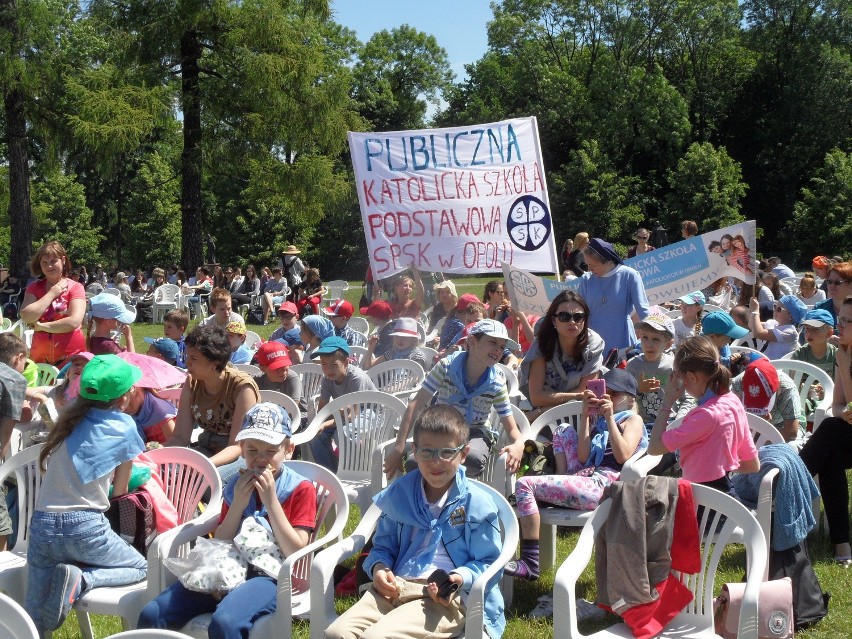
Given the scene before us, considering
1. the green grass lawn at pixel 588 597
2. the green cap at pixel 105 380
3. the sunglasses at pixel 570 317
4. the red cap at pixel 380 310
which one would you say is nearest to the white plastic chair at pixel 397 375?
the red cap at pixel 380 310

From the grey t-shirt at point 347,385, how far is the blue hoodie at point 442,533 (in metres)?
2.69

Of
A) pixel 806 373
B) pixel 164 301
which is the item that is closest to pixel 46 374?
pixel 806 373

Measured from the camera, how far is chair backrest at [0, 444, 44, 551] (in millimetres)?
4328

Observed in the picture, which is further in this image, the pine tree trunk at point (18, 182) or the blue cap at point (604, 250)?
the pine tree trunk at point (18, 182)

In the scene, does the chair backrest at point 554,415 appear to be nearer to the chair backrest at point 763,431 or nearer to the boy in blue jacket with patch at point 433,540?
the chair backrest at point 763,431

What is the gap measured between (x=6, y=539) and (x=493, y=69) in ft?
161

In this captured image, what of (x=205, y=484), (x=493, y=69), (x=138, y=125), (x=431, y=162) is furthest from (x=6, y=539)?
(x=493, y=69)

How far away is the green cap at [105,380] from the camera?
150 inches

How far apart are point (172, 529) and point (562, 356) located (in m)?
2.82

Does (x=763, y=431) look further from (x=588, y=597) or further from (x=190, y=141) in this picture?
(x=190, y=141)

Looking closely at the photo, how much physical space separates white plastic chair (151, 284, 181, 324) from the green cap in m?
19.9

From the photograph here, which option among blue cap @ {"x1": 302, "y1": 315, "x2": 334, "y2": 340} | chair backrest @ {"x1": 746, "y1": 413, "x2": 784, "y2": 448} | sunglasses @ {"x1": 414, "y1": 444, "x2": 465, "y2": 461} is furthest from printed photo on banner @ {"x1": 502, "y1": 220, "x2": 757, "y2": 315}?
sunglasses @ {"x1": 414, "y1": 444, "x2": 465, "y2": 461}

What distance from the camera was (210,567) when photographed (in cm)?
360

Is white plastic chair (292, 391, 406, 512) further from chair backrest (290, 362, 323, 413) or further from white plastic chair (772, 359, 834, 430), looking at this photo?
white plastic chair (772, 359, 834, 430)
